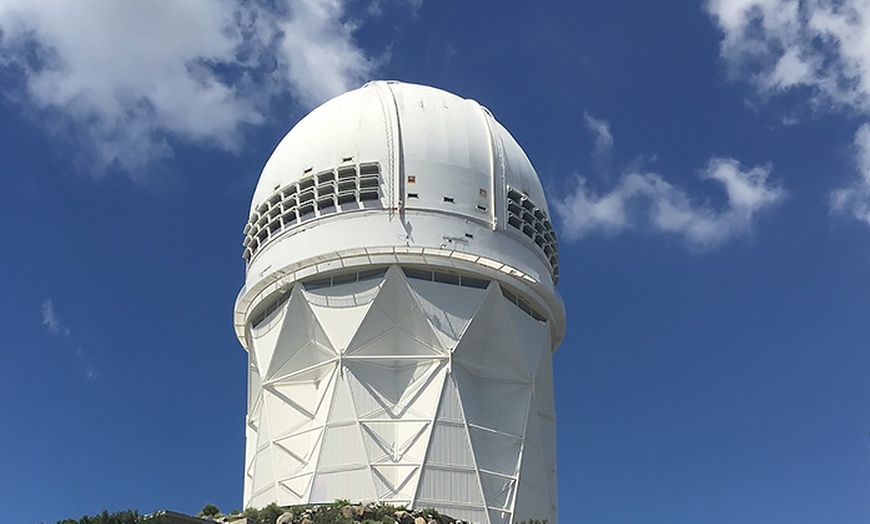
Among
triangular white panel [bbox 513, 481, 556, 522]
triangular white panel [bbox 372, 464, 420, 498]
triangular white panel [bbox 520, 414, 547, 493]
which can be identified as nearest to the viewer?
triangular white panel [bbox 372, 464, 420, 498]

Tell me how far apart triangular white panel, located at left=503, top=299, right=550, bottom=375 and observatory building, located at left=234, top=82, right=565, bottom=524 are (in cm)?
10

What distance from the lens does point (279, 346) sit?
5269 cm

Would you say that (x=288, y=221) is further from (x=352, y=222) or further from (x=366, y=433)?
(x=366, y=433)

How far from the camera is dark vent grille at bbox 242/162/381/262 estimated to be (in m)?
52.9

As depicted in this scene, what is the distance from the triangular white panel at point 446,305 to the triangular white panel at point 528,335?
6.61 feet

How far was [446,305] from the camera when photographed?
5144 centimetres

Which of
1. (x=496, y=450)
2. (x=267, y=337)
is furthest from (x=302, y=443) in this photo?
(x=496, y=450)

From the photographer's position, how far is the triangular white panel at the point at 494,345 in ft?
171

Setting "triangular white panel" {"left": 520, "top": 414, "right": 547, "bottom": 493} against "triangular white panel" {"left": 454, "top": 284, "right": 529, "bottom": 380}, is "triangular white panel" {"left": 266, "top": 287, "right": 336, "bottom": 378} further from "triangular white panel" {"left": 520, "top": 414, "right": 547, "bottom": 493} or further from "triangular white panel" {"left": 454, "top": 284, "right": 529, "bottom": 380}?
"triangular white panel" {"left": 520, "top": 414, "right": 547, "bottom": 493}

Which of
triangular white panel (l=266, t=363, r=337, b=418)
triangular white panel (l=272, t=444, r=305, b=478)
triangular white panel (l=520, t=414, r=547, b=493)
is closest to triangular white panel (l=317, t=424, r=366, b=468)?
triangular white panel (l=272, t=444, r=305, b=478)

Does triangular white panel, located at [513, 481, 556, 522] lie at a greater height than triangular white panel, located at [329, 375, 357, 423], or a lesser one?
lesser

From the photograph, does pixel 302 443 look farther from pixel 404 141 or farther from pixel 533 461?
pixel 404 141

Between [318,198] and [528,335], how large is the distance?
11114 millimetres

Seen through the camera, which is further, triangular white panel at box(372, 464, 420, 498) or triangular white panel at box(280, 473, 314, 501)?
triangular white panel at box(280, 473, 314, 501)
